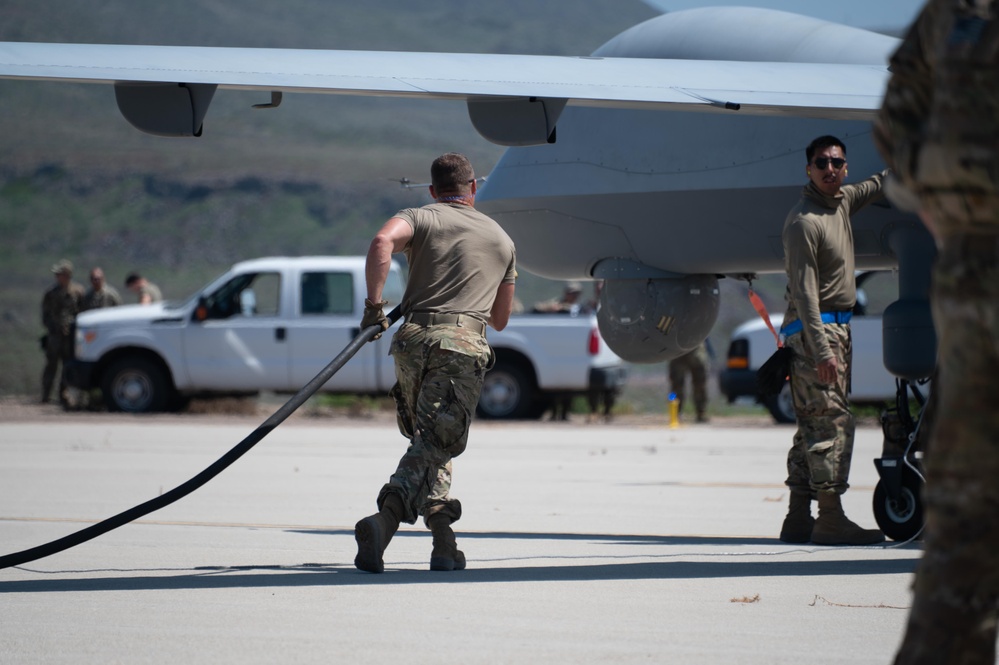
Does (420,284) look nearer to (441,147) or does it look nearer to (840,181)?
(840,181)

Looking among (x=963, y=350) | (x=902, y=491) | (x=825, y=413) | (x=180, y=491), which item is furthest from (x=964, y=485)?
(x=902, y=491)

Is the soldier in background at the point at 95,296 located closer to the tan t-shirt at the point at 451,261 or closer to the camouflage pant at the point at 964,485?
the tan t-shirt at the point at 451,261

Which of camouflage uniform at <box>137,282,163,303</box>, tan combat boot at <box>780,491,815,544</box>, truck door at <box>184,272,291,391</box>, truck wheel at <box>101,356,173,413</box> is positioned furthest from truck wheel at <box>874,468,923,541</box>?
camouflage uniform at <box>137,282,163,303</box>

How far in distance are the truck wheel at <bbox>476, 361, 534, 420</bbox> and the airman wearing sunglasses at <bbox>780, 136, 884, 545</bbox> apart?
13068 millimetres

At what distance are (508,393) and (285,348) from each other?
3314 millimetres

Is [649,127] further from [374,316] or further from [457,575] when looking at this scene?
[457,575]

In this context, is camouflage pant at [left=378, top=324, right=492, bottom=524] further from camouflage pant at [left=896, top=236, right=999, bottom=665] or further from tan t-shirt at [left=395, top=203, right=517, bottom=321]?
camouflage pant at [left=896, top=236, right=999, bottom=665]

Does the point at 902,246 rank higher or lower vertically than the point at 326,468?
higher

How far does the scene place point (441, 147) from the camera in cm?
9069

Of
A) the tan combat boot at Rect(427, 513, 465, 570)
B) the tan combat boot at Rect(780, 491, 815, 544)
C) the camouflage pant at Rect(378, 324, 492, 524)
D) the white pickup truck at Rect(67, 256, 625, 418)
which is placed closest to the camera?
the camouflage pant at Rect(378, 324, 492, 524)

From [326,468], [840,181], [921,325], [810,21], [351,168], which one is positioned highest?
[351,168]

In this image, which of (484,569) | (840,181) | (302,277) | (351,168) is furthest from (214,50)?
(351,168)

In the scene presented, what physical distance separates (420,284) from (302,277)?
1435cm

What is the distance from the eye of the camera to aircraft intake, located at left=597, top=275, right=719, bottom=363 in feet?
30.1
